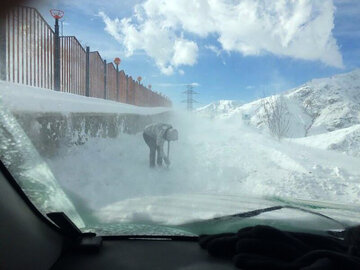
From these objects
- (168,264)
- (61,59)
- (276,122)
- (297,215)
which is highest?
(61,59)

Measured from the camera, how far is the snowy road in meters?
3.90

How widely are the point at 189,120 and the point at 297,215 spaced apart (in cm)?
Result: 226

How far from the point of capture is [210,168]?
16.5 ft

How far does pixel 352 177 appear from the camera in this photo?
3768 mm

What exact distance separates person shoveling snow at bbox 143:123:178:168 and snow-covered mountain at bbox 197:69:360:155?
1095mm

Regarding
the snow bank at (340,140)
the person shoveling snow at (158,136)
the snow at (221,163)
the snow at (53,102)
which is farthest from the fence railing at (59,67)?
the snow bank at (340,140)

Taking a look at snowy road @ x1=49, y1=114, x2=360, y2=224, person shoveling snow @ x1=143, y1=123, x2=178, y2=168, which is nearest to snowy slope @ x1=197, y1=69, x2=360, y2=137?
snowy road @ x1=49, y1=114, x2=360, y2=224

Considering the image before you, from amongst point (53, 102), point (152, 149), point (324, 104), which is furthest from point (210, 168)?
point (53, 102)

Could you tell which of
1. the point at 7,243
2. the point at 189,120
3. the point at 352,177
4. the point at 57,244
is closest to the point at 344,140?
the point at 352,177

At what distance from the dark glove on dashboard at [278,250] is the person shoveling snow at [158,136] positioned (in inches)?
104

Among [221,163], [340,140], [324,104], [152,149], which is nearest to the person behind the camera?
[324,104]

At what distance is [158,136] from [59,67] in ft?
7.65

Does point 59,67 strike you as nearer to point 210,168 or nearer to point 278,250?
point 210,168

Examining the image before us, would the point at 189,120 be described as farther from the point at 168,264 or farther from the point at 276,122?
the point at 168,264
